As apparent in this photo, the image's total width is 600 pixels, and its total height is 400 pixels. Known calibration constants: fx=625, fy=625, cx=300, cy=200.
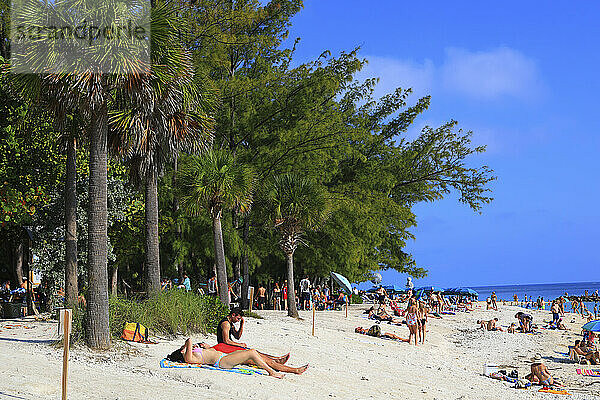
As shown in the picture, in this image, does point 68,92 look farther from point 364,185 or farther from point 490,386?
point 364,185

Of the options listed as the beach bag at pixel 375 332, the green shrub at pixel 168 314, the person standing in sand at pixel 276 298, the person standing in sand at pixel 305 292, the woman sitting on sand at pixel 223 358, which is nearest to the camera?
the woman sitting on sand at pixel 223 358

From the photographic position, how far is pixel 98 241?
13.0 m

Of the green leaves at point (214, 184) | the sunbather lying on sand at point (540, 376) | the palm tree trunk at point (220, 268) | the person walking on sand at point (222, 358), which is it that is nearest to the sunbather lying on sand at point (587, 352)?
the sunbather lying on sand at point (540, 376)

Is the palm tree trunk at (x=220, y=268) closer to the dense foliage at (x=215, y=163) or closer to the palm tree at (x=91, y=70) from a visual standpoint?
the dense foliage at (x=215, y=163)

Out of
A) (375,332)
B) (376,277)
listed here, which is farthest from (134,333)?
(376,277)

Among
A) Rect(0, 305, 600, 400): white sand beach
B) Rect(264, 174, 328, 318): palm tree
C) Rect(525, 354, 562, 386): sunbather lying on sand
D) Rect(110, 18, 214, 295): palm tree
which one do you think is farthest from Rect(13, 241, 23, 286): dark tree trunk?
Rect(525, 354, 562, 386): sunbather lying on sand

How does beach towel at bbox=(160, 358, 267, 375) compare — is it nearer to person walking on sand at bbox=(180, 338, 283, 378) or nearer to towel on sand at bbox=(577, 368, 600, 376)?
person walking on sand at bbox=(180, 338, 283, 378)

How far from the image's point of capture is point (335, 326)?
24.4 m

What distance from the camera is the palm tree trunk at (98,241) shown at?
1262 centimetres

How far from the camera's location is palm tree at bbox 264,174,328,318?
971 inches

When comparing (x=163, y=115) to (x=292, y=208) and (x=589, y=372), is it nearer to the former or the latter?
(x=292, y=208)

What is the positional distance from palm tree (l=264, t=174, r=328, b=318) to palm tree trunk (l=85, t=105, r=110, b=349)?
11835 mm

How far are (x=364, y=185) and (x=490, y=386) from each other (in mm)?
20828

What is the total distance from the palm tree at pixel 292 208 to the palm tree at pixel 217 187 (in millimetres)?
2288
